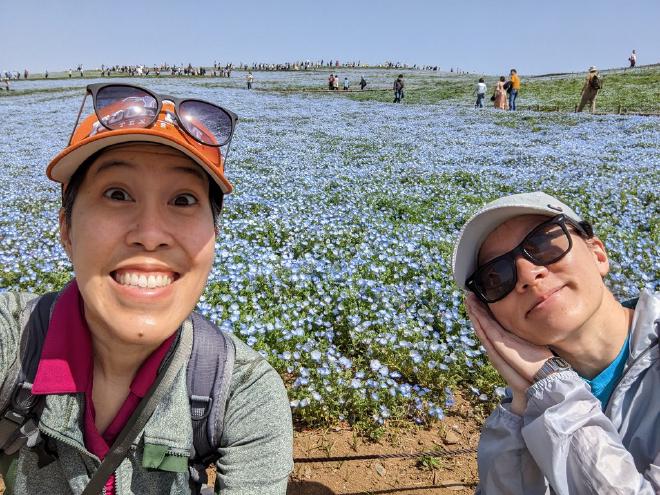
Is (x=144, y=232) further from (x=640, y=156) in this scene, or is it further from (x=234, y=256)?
(x=640, y=156)

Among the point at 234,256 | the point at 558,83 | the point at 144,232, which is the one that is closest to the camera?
the point at 144,232

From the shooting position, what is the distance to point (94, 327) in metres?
1.42

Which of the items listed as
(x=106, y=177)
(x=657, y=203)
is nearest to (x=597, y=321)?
(x=106, y=177)

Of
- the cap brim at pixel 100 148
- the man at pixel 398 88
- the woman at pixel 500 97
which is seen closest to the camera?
the cap brim at pixel 100 148

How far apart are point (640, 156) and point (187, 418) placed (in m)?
14.1

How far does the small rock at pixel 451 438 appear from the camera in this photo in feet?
10.9

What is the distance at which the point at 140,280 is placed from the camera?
1.28 meters

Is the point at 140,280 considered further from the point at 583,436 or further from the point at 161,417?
the point at 583,436

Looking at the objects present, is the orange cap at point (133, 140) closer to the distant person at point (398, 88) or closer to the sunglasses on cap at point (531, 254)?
the sunglasses on cap at point (531, 254)

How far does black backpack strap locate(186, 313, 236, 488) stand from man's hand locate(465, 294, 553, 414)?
106cm

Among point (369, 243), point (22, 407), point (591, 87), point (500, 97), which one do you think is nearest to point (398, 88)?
point (500, 97)

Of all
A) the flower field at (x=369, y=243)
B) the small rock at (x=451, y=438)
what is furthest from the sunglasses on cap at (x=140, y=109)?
the small rock at (x=451, y=438)

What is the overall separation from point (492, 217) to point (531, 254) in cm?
22

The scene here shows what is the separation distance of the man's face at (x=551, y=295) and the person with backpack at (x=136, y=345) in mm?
1033
